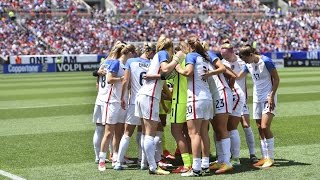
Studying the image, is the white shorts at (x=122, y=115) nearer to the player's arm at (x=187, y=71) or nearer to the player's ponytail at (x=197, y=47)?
the player's arm at (x=187, y=71)

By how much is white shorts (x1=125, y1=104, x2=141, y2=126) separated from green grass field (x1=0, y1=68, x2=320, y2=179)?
30.9 inches

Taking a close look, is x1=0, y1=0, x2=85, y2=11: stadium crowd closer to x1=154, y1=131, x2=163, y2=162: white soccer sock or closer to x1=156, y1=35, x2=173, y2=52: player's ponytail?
Result: x1=154, y1=131, x2=163, y2=162: white soccer sock

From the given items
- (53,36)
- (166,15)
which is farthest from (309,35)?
(53,36)

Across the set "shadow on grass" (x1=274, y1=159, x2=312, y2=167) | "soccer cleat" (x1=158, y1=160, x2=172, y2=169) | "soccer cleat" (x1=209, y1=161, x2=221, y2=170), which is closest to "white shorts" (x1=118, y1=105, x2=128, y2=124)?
"soccer cleat" (x1=158, y1=160, x2=172, y2=169)

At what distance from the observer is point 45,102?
2369cm

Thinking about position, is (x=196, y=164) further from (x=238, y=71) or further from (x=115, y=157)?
(x=238, y=71)

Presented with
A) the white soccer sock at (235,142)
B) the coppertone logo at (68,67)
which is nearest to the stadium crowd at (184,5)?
the coppertone logo at (68,67)

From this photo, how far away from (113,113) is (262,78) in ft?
8.63

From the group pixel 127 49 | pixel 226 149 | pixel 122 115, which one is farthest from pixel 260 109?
pixel 127 49

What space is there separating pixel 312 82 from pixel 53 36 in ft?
91.0

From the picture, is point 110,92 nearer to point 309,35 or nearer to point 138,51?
point 138,51

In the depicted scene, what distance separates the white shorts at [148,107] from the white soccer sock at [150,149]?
12.9 inches

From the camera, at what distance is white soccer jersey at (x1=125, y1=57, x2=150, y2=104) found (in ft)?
34.2

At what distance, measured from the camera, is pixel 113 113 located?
412 inches
